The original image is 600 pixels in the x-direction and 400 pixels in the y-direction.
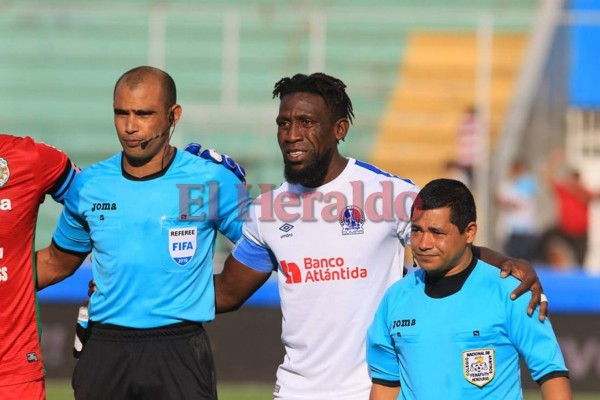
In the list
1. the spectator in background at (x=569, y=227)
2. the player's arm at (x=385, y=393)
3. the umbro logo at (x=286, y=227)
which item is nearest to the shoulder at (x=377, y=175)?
the umbro logo at (x=286, y=227)

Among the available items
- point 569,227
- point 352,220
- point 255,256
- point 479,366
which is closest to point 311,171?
point 352,220

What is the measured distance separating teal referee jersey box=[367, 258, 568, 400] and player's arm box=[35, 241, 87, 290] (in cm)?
170

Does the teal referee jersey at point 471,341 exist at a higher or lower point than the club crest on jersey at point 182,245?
lower

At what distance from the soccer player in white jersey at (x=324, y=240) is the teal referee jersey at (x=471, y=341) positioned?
360 millimetres

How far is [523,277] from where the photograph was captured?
483cm

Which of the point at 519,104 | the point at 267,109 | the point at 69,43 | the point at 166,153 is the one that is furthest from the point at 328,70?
the point at 166,153

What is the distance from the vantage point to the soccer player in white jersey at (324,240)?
529 cm

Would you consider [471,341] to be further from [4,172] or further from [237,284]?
[4,172]

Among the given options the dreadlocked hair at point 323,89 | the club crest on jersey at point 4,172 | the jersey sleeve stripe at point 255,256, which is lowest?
the jersey sleeve stripe at point 255,256

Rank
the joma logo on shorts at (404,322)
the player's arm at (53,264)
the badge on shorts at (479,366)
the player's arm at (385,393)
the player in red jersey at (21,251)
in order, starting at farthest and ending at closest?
the player's arm at (53,264), the player in red jersey at (21,251), the player's arm at (385,393), the joma logo on shorts at (404,322), the badge on shorts at (479,366)

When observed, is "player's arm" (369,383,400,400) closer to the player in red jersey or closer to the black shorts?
the black shorts

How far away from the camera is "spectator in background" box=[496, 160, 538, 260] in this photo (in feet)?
44.3

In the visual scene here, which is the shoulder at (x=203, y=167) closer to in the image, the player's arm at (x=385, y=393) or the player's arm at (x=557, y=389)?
the player's arm at (x=385, y=393)

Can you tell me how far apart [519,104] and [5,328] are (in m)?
10.4
